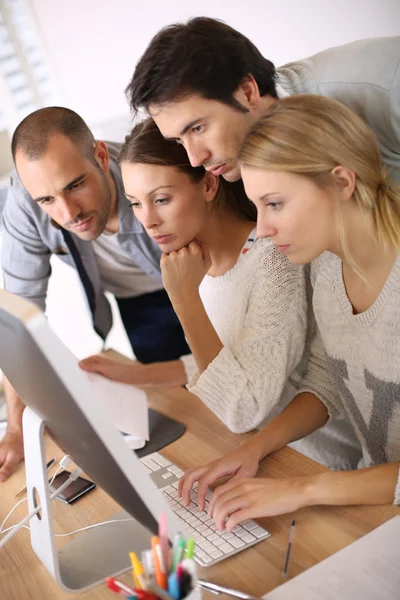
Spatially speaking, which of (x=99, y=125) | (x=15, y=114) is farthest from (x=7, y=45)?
(x=99, y=125)

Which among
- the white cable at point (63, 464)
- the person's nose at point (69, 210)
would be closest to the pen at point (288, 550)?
the white cable at point (63, 464)

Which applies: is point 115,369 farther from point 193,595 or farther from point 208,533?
point 193,595

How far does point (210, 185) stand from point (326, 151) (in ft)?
1.49

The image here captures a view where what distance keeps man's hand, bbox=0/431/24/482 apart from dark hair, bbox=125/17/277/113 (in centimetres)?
73

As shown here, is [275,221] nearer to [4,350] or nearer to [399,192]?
[399,192]

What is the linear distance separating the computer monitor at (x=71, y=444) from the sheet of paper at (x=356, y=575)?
0.17 metres

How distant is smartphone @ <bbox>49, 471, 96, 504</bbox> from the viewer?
1.11 meters

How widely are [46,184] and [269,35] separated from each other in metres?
0.97

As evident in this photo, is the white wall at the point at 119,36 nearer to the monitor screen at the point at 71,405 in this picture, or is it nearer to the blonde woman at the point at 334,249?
the blonde woman at the point at 334,249

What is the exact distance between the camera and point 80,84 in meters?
3.77

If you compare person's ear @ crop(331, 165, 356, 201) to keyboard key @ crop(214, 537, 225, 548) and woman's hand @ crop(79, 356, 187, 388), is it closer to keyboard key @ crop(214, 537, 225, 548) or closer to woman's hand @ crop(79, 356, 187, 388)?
keyboard key @ crop(214, 537, 225, 548)

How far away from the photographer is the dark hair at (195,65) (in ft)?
4.28

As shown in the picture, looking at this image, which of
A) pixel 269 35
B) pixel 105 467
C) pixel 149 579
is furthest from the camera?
pixel 269 35

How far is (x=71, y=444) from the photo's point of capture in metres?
0.80
